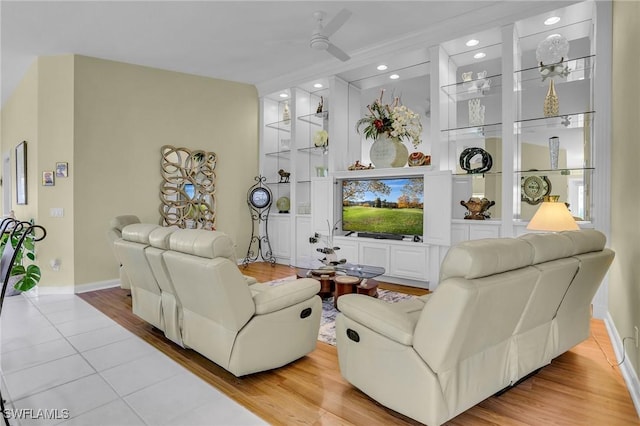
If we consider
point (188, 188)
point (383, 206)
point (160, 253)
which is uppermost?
point (188, 188)

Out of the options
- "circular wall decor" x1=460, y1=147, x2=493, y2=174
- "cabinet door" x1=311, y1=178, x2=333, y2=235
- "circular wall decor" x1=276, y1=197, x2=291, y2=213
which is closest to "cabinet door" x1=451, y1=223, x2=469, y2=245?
"circular wall decor" x1=460, y1=147, x2=493, y2=174

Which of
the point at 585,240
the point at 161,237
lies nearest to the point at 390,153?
the point at 585,240

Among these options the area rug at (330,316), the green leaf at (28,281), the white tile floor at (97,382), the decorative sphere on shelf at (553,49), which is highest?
the decorative sphere on shelf at (553,49)

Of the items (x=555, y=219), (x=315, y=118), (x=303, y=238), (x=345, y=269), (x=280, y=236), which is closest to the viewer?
(x=555, y=219)

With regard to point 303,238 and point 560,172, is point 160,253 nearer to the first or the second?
point 303,238

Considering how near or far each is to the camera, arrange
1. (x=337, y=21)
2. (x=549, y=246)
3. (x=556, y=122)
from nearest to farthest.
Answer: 1. (x=549, y=246)
2. (x=337, y=21)
3. (x=556, y=122)

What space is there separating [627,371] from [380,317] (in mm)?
1849

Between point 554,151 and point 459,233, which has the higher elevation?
point 554,151

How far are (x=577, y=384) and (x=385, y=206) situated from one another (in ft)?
10.9

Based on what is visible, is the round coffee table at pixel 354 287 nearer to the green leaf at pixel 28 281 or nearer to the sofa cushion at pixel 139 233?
the sofa cushion at pixel 139 233

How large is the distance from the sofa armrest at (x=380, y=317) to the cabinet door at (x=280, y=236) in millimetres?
4473

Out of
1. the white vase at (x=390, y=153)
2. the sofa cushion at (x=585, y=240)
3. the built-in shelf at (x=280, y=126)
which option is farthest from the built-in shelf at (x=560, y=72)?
the built-in shelf at (x=280, y=126)

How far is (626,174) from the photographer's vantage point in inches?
111

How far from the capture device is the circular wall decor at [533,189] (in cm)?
426
